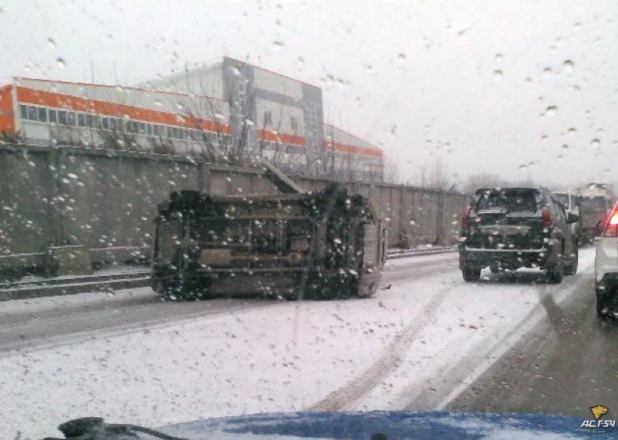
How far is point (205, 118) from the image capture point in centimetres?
2345

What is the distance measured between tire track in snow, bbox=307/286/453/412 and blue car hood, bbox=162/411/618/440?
A: 1.74 m

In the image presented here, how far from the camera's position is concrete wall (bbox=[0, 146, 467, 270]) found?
13172mm

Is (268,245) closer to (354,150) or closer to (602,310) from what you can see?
(602,310)

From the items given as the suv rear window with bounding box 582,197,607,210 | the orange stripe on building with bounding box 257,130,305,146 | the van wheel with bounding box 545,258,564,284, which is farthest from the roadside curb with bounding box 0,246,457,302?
the suv rear window with bounding box 582,197,607,210

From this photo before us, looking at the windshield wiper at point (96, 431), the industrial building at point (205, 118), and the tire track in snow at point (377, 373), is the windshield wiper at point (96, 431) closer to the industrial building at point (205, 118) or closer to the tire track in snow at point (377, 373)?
the tire track in snow at point (377, 373)

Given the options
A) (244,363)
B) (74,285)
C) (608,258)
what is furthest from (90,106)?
(608,258)

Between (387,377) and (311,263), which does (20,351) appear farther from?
(311,263)

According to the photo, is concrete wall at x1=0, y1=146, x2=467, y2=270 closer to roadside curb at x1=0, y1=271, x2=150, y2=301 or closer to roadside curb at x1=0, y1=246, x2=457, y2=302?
roadside curb at x1=0, y1=246, x2=457, y2=302

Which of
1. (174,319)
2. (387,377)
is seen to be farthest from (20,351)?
(387,377)

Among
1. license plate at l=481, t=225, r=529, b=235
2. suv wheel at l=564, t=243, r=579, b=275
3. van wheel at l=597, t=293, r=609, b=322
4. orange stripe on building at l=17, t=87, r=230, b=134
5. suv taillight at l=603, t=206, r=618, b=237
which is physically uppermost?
orange stripe on building at l=17, t=87, r=230, b=134

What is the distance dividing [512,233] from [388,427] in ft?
35.1

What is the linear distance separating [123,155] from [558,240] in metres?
9.27

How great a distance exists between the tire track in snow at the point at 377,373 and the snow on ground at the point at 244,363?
0.02 m

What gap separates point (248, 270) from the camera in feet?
36.2
